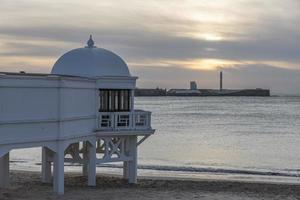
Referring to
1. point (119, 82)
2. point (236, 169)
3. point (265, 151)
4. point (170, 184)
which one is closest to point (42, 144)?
point (119, 82)

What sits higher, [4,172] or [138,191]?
[4,172]

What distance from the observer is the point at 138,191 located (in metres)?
22.7

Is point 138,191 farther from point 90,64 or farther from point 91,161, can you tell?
point 90,64

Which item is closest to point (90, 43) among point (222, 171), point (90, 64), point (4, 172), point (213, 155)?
point (90, 64)

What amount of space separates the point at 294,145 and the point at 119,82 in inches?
1558

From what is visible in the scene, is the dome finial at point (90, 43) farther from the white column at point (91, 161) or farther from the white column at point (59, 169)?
the white column at point (59, 169)

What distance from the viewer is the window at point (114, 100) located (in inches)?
952

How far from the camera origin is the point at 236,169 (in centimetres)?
4047

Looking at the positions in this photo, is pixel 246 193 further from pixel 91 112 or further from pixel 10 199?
pixel 10 199

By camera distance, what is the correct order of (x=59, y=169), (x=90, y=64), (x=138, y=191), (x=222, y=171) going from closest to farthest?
(x=59, y=169)
(x=138, y=191)
(x=90, y=64)
(x=222, y=171)

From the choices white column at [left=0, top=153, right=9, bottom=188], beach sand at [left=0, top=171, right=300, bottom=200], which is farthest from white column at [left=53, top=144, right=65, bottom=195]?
white column at [left=0, top=153, right=9, bottom=188]

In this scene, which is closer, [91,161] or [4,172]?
[4,172]

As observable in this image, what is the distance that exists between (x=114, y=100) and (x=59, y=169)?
16.1ft

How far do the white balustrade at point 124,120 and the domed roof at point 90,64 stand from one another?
1.60 m
